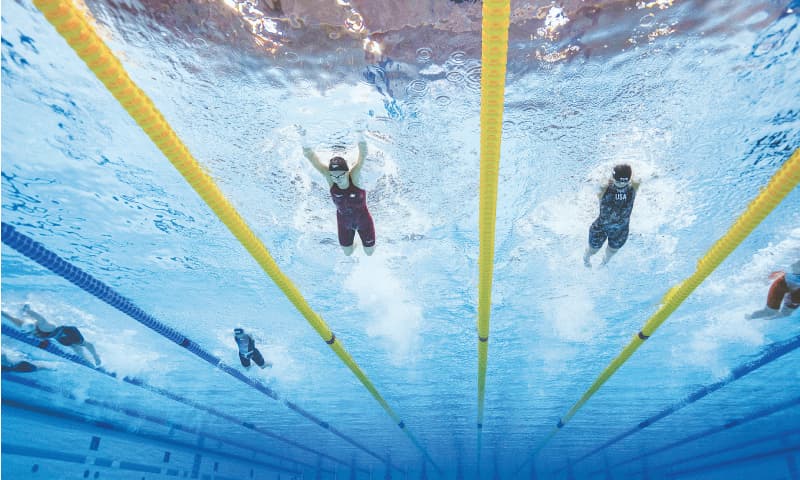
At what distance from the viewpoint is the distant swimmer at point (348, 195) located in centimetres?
543

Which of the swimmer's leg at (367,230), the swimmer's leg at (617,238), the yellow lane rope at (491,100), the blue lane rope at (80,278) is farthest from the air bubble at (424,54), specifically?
the blue lane rope at (80,278)

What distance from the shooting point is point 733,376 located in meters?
A: 12.0

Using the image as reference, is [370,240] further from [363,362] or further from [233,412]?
[233,412]

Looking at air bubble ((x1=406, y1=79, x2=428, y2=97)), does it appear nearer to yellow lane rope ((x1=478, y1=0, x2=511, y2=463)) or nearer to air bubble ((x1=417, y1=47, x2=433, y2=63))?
air bubble ((x1=417, y1=47, x2=433, y2=63))

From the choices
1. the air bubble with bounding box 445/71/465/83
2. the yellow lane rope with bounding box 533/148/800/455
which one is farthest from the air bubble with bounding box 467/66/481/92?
the yellow lane rope with bounding box 533/148/800/455

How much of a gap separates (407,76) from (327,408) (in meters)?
13.7

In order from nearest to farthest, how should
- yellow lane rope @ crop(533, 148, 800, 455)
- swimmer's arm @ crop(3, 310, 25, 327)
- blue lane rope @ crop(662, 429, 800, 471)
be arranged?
yellow lane rope @ crop(533, 148, 800, 455), swimmer's arm @ crop(3, 310, 25, 327), blue lane rope @ crop(662, 429, 800, 471)

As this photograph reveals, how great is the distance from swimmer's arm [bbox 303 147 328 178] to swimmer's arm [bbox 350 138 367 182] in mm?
349

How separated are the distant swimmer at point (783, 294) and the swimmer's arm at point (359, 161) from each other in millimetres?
7053

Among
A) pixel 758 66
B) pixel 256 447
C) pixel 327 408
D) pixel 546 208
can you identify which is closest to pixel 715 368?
pixel 546 208

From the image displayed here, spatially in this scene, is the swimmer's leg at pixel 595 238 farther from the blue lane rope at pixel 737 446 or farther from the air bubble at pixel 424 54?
the blue lane rope at pixel 737 446

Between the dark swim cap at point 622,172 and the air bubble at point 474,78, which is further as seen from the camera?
the dark swim cap at point 622,172

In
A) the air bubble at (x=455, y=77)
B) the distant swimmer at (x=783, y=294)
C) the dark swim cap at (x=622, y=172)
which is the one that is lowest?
the distant swimmer at (x=783, y=294)

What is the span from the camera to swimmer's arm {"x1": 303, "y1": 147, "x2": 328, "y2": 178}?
5512 millimetres
